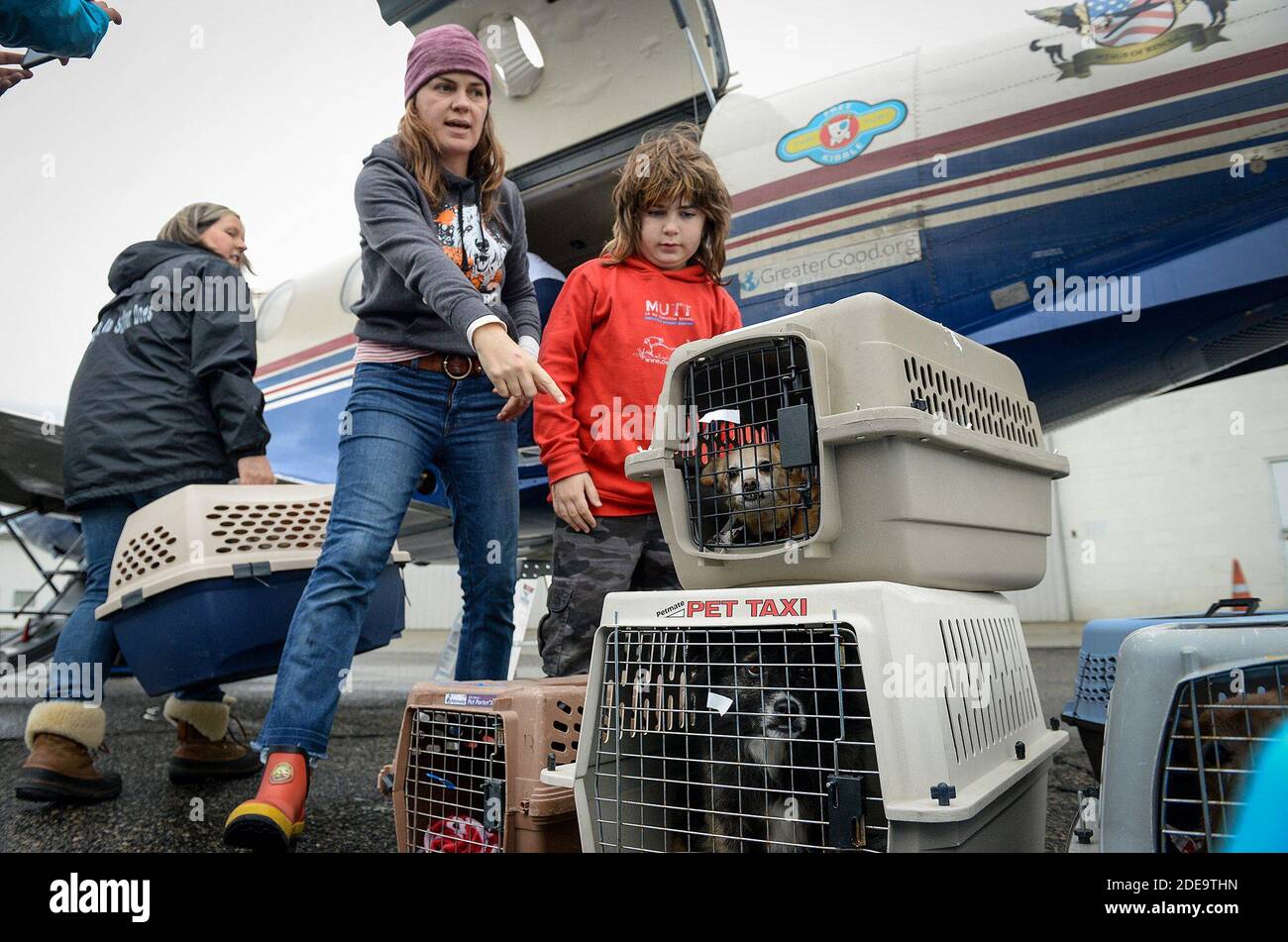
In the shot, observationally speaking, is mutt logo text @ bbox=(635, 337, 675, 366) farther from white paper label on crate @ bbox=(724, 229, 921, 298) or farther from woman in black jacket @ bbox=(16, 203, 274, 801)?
white paper label on crate @ bbox=(724, 229, 921, 298)

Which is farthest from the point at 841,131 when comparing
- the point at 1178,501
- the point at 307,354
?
the point at 1178,501

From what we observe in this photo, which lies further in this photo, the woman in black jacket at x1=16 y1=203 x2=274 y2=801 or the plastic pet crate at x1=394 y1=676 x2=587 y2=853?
the woman in black jacket at x1=16 y1=203 x2=274 y2=801

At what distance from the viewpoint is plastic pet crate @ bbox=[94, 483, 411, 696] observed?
5.33 feet

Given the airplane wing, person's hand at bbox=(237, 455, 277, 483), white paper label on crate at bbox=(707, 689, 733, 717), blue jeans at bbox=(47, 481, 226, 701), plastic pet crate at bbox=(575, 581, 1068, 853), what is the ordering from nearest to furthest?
plastic pet crate at bbox=(575, 581, 1068, 853), white paper label on crate at bbox=(707, 689, 733, 717), blue jeans at bbox=(47, 481, 226, 701), person's hand at bbox=(237, 455, 277, 483), the airplane wing

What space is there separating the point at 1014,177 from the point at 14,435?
406 cm

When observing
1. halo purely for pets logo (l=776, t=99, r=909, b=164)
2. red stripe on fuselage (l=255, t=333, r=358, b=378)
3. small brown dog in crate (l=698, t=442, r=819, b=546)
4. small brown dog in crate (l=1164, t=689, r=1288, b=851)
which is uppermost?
red stripe on fuselage (l=255, t=333, r=358, b=378)

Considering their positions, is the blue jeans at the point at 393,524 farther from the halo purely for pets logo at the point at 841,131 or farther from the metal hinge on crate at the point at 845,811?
the halo purely for pets logo at the point at 841,131

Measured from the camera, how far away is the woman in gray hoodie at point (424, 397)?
1.29 meters

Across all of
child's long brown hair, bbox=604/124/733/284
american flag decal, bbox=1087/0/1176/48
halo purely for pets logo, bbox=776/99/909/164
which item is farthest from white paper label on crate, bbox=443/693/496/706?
american flag decal, bbox=1087/0/1176/48

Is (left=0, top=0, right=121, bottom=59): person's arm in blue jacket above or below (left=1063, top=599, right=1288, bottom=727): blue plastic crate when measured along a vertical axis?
above

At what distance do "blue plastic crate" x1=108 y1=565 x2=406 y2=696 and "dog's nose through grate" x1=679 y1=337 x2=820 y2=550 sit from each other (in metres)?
0.94

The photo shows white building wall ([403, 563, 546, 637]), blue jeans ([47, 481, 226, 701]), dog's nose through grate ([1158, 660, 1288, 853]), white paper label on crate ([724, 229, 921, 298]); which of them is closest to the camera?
dog's nose through grate ([1158, 660, 1288, 853])
